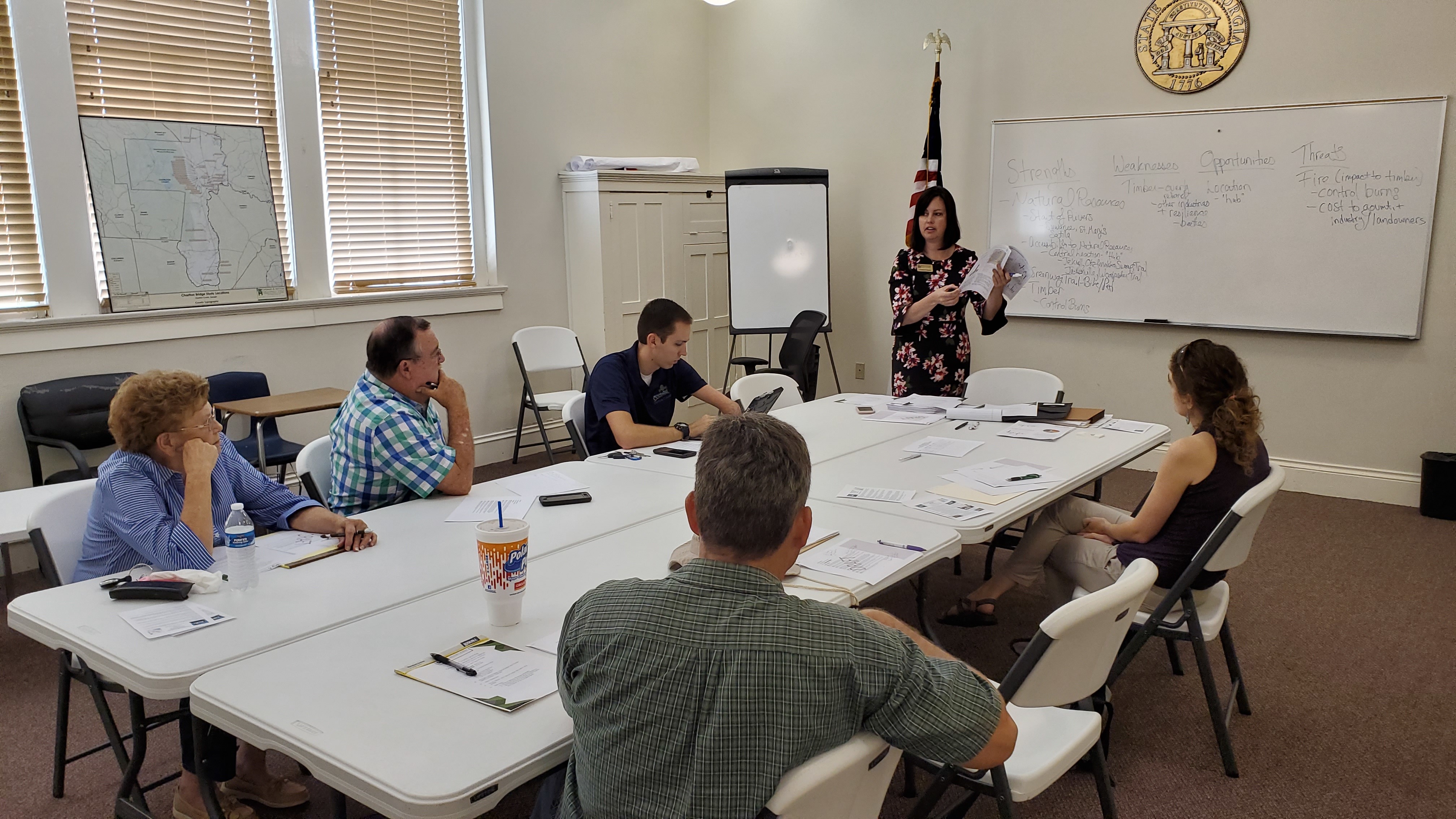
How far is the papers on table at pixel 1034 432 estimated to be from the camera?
11.6 ft

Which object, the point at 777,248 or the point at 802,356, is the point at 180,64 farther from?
the point at 802,356

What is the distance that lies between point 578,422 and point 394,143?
8.97 ft

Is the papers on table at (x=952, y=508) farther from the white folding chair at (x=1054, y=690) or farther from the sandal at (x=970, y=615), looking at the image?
the sandal at (x=970, y=615)

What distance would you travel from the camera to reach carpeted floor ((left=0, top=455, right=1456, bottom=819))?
2.53 metres

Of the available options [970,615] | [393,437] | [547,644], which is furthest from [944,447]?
[547,644]

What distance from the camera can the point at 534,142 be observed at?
6141 millimetres

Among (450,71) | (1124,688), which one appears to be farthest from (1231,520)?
(450,71)

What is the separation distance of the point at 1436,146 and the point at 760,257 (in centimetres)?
367

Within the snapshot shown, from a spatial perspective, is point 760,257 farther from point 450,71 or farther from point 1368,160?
point 1368,160

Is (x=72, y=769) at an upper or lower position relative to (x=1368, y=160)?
lower

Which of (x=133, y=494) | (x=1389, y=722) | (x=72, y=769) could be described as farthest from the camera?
(x=1389, y=722)

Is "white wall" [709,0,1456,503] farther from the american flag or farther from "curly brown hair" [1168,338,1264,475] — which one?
"curly brown hair" [1168,338,1264,475]

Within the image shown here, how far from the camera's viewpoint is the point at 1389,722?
9.53 feet

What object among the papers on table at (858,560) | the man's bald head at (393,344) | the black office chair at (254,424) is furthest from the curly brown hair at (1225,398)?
the black office chair at (254,424)
